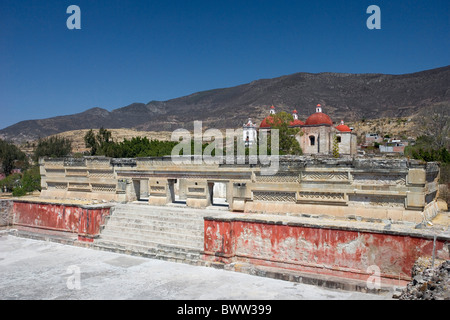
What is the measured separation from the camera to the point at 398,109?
9419 centimetres

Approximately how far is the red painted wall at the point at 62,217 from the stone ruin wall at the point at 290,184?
206 cm

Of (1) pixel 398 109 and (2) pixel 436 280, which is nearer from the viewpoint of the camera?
(2) pixel 436 280

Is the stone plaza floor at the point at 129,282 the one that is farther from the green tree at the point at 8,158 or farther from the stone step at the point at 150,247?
the green tree at the point at 8,158

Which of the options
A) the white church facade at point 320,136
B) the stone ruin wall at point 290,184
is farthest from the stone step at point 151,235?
the white church facade at point 320,136

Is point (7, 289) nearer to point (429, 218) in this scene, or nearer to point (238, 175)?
point (238, 175)

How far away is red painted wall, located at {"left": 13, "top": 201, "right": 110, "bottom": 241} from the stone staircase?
1.47 feet

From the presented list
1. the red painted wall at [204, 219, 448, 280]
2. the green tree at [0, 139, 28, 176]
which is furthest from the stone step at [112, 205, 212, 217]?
the green tree at [0, 139, 28, 176]

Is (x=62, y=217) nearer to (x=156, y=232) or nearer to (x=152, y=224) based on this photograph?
(x=152, y=224)

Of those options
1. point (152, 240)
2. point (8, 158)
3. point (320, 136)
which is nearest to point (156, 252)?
point (152, 240)

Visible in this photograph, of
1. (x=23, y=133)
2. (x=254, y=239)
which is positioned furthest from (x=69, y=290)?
(x=23, y=133)

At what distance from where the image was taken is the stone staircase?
38.6 ft

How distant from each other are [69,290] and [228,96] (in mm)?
162447

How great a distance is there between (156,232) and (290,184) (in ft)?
15.9
